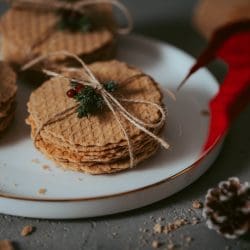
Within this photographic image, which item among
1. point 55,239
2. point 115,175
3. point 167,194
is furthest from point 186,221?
point 55,239

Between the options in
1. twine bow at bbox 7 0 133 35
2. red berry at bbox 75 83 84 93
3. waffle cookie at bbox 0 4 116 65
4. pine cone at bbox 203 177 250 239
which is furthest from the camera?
twine bow at bbox 7 0 133 35

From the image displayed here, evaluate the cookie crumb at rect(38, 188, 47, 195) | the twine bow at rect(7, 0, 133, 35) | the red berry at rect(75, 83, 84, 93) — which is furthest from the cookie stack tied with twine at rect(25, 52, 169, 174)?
the twine bow at rect(7, 0, 133, 35)

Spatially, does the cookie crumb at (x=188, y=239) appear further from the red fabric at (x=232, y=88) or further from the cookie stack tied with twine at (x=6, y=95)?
the cookie stack tied with twine at (x=6, y=95)

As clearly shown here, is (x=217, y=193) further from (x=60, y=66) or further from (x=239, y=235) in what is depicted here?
(x=60, y=66)

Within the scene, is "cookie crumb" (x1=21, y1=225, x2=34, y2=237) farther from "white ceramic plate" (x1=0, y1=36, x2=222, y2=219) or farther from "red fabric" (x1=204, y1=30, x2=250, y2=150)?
"red fabric" (x1=204, y1=30, x2=250, y2=150)

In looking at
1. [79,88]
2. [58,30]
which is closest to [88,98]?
[79,88]
